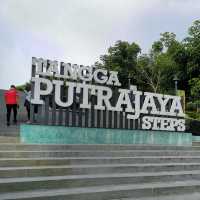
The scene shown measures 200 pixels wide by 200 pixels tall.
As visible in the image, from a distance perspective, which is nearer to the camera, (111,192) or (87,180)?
(111,192)

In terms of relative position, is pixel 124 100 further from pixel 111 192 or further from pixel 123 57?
pixel 123 57

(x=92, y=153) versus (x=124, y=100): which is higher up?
(x=124, y=100)

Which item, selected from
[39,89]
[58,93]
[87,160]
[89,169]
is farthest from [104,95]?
[89,169]

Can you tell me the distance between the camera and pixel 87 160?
9719mm

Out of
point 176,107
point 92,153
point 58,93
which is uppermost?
point 58,93

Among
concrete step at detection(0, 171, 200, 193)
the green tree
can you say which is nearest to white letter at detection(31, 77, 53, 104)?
concrete step at detection(0, 171, 200, 193)

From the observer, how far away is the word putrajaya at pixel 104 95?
39.7 feet

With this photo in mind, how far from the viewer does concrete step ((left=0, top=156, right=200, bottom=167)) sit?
875 cm

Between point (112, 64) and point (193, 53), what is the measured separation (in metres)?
11.2

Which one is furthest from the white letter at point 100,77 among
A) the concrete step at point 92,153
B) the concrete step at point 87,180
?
the concrete step at point 87,180

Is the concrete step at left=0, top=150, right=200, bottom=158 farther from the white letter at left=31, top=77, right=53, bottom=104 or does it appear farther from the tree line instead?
the tree line

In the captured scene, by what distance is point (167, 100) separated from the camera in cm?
1489

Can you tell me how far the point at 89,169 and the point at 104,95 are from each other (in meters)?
4.65

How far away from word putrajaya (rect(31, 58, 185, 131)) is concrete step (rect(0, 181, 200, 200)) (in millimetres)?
4580
